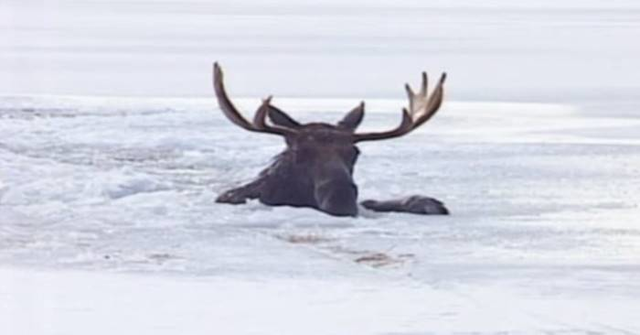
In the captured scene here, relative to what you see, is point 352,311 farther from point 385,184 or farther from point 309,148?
point 385,184

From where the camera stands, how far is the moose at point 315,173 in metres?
8.65

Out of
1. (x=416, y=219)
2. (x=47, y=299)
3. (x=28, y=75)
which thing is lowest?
(x=47, y=299)

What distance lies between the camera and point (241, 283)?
6.98 m

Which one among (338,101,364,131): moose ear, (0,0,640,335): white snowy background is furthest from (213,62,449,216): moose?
(0,0,640,335): white snowy background

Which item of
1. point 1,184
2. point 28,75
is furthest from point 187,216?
point 28,75

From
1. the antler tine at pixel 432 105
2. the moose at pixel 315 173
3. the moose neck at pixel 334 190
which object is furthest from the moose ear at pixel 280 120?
the antler tine at pixel 432 105

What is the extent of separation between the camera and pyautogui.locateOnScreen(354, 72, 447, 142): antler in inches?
355

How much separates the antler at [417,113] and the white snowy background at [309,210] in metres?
0.32

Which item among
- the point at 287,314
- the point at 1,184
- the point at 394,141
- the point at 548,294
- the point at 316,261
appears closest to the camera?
the point at 287,314

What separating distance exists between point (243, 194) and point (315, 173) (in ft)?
1.26

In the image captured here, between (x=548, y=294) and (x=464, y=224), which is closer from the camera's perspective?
(x=548, y=294)

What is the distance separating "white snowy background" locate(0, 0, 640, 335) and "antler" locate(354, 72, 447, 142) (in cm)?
32

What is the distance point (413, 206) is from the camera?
8875 millimetres

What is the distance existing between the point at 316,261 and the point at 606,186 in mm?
2595
